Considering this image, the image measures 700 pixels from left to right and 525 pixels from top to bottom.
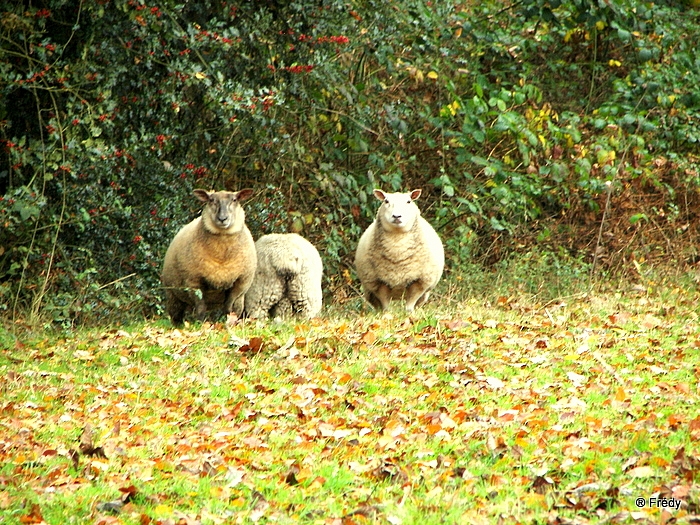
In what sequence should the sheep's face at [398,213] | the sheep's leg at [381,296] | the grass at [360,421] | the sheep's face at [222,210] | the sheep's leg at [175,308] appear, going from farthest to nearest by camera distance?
the sheep's leg at [381,296] < the sheep's leg at [175,308] < the sheep's face at [398,213] < the sheep's face at [222,210] < the grass at [360,421]

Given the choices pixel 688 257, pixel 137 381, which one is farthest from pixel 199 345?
pixel 688 257

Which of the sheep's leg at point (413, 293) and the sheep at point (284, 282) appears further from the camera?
the sheep's leg at point (413, 293)

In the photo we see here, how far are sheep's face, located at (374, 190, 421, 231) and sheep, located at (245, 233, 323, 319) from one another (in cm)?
98

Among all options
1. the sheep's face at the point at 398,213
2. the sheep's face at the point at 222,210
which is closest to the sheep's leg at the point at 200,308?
the sheep's face at the point at 222,210

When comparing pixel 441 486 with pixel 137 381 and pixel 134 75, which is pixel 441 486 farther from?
pixel 134 75

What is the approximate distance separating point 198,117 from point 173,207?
163 cm

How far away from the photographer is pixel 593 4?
12.9m

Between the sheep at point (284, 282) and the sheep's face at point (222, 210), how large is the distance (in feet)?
1.93

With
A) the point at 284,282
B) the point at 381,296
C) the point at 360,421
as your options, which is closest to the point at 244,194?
the point at 284,282

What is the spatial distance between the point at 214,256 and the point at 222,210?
1.67ft

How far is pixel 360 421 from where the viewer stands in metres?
6.57

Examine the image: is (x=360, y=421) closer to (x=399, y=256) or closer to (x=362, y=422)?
(x=362, y=422)

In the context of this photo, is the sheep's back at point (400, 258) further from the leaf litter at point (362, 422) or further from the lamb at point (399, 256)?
the leaf litter at point (362, 422)

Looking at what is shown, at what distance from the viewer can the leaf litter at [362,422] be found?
5.11m
